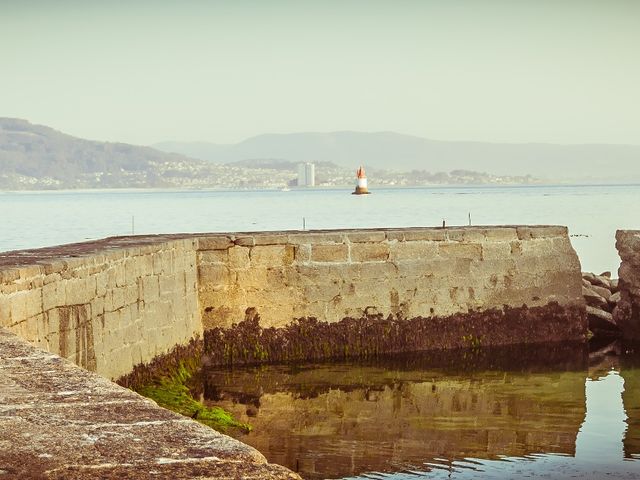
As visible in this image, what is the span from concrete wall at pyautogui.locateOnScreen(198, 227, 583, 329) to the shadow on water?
0.53 m

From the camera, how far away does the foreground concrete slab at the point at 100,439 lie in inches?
104

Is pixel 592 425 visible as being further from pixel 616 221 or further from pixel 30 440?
pixel 616 221

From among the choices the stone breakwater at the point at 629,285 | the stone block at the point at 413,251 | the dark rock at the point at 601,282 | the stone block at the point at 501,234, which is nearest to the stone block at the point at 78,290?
the stone block at the point at 413,251

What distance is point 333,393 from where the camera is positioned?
392 inches

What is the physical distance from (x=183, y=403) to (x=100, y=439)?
601 cm

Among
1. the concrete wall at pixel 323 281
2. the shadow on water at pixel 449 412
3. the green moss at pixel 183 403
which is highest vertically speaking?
the concrete wall at pixel 323 281

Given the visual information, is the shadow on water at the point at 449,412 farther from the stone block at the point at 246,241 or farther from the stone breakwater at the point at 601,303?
the stone block at the point at 246,241

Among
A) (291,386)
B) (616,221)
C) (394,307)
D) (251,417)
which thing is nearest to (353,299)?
(394,307)

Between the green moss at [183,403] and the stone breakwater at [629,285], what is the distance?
5.23 meters

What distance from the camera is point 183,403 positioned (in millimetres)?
8922

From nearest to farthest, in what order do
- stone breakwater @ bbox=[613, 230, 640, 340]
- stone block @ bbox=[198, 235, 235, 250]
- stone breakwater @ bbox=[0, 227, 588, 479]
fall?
stone breakwater @ bbox=[0, 227, 588, 479]
stone block @ bbox=[198, 235, 235, 250]
stone breakwater @ bbox=[613, 230, 640, 340]

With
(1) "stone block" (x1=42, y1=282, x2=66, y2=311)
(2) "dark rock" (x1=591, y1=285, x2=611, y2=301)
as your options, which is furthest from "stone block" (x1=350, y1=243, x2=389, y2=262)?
(1) "stone block" (x1=42, y1=282, x2=66, y2=311)

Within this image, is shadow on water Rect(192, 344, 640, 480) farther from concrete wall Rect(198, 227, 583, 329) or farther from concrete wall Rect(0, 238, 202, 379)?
concrete wall Rect(0, 238, 202, 379)

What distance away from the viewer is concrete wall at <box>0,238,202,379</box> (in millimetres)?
6992
